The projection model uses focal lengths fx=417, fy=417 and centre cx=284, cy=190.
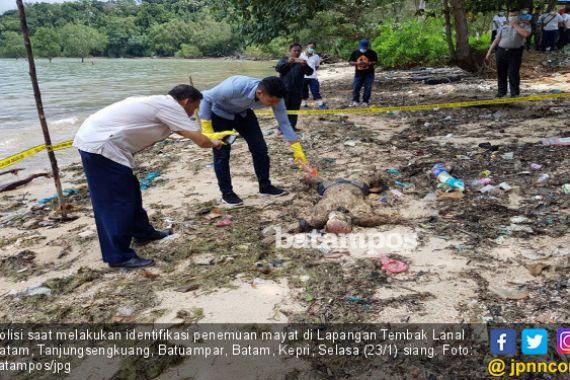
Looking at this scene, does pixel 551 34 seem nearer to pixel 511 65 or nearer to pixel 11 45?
pixel 511 65

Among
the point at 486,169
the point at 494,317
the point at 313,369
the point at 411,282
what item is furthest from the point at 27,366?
the point at 486,169

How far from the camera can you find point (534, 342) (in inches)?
78.9

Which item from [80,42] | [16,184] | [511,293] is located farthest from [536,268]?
[80,42]

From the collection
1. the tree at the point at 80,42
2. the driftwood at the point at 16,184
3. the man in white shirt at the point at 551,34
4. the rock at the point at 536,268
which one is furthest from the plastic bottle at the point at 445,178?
the tree at the point at 80,42

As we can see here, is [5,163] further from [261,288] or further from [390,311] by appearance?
[390,311]

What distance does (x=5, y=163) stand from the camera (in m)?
3.88

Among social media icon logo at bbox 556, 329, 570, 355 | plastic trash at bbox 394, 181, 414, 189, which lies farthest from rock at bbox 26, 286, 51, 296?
plastic trash at bbox 394, 181, 414, 189

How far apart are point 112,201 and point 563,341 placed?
282 cm

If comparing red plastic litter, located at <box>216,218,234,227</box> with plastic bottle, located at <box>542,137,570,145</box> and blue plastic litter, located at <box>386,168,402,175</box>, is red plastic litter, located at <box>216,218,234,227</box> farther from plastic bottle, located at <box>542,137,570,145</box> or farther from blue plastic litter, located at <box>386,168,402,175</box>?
plastic bottle, located at <box>542,137,570,145</box>

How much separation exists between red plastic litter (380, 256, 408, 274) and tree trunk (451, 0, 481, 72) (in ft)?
32.3

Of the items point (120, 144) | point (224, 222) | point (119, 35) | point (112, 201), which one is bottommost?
point (224, 222)

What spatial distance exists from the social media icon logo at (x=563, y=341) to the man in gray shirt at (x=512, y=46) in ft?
19.2

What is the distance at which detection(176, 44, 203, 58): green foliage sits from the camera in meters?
71.6

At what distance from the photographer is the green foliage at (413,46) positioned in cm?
1531
